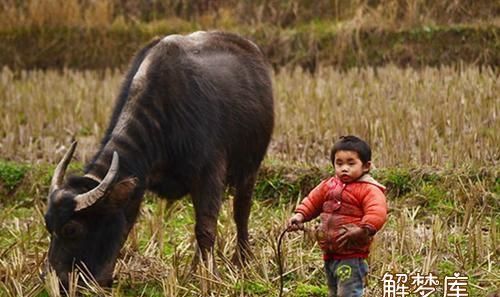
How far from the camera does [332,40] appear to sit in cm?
1470

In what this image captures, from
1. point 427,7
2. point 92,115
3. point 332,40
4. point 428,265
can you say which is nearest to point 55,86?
point 92,115

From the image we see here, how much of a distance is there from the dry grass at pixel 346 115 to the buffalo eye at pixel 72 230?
11.8 ft

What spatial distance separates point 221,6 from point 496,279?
12335 mm

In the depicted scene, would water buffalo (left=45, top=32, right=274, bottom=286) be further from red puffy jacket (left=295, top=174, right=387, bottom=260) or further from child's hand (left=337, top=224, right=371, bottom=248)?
child's hand (left=337, top=224, right=371, bottom=248)

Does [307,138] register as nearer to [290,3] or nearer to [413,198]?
[413,198]

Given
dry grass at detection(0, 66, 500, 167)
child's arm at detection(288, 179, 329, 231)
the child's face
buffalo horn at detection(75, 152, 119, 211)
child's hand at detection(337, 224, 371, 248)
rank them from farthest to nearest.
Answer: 1. dry grass at detection(0, 66, 500, 167)
2. buffalo horn at detection(75, 152, 119, 211)
3. child's arm at detection(288, 179, 329, 231)
4. the child's face
5. child's hand at detection(337, 224, 371, 248)

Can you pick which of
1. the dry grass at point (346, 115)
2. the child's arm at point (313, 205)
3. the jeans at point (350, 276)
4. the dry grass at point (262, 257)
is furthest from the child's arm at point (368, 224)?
the dry grass at point (346, 115)

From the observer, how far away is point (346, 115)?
9.51 metres

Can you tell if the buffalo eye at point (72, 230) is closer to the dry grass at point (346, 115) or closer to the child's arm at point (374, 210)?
the child's arm at point (374, 210)

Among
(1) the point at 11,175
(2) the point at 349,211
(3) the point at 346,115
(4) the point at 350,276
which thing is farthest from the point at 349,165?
(3) the point at 346,115

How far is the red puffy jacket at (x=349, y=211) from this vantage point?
14.5 feet

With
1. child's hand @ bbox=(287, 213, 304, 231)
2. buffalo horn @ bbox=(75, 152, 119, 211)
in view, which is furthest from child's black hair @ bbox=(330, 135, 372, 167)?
buffalo horn @ bbox=(75, 152, 119, 211)

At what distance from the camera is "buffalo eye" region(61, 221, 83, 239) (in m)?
5.09

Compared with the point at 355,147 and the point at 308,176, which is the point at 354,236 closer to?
the point at 355,147
